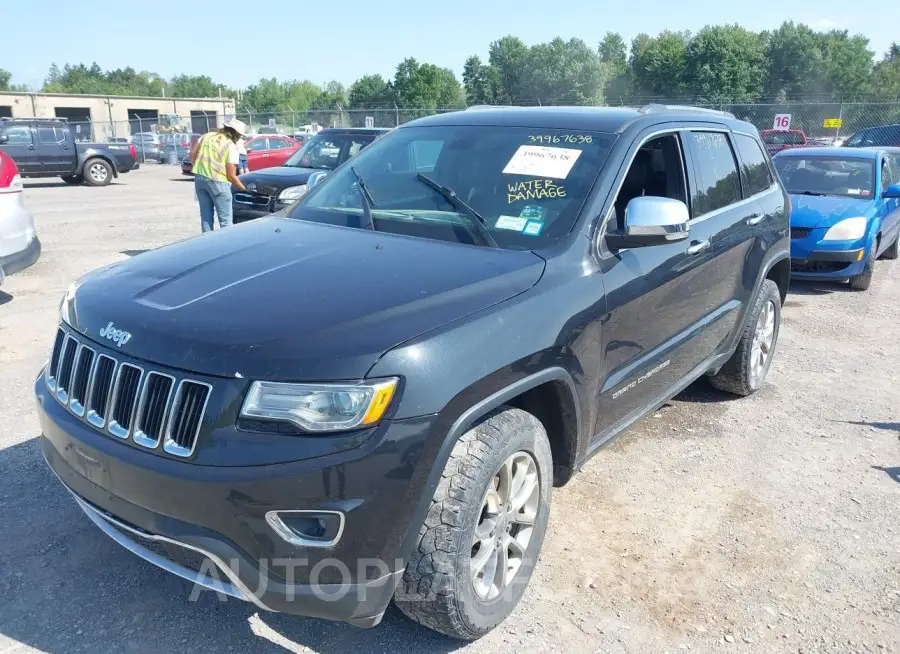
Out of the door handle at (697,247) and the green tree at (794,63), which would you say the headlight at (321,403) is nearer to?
the door handle at (697,247)

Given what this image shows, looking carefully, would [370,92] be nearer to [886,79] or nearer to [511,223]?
[886,79]

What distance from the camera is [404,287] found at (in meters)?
2.62

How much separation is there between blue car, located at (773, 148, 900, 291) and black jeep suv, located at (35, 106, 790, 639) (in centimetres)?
535

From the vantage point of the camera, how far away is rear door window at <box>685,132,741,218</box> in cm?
407

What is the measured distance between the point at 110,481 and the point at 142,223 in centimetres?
1159

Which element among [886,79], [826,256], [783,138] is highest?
[886,79]

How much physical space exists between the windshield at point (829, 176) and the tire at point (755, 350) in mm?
4735

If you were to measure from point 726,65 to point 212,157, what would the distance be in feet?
255

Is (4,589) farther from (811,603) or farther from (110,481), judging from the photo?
(811,603)

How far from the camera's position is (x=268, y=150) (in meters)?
23.2

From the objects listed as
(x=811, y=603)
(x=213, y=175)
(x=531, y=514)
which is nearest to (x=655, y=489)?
(x=811, y=603)

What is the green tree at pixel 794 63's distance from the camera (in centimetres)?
7544

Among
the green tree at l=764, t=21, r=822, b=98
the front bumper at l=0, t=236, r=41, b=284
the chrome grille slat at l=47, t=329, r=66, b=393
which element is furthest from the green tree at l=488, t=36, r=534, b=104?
the chrome grille slat at l=47, t=329, r=66, b=393

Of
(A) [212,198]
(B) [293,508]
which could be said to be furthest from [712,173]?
(A) [212,198]
